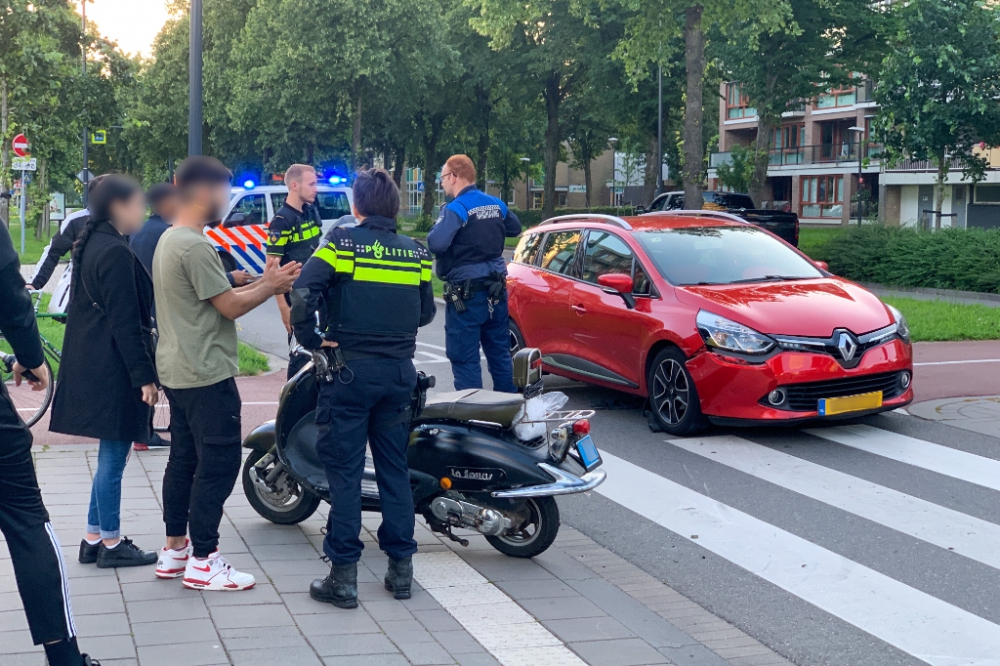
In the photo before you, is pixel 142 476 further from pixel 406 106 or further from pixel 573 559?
pixel 406 106

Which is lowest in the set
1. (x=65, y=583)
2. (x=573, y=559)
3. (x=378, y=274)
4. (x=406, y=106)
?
(x=573, y=559)

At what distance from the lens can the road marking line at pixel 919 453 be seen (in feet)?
23.8

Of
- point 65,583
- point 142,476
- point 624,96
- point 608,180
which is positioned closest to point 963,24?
point 624,96

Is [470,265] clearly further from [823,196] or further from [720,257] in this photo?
[823,196]

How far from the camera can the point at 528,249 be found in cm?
1084

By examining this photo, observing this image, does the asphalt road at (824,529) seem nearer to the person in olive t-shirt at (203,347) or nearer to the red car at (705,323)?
the red car at (705,323)

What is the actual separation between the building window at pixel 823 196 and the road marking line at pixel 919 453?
2321 inches

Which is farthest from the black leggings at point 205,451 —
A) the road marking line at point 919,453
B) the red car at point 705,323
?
the road marking line at point 919,453

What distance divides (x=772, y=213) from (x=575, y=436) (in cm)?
2375

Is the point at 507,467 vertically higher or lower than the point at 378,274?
lower

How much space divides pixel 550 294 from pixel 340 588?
554 cm

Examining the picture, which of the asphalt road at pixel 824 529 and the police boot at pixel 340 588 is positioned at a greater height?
the police boot at pixel 340 588

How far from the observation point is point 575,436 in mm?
5453

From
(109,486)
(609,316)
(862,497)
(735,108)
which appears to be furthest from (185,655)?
(735,108)
